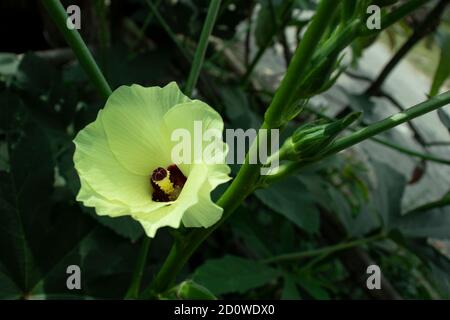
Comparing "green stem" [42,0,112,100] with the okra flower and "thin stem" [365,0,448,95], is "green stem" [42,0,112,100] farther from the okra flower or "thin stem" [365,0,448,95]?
"thin stem" [365,0,448,95]

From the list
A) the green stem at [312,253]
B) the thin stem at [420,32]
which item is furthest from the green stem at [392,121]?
the thin stem at [420,32]

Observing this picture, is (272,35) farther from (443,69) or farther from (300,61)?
(300,61)

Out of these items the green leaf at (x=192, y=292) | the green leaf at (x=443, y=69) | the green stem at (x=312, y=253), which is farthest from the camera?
the green stem at (x=312, y=253)

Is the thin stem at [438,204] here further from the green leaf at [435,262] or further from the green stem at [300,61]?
the green stem at [300,61]

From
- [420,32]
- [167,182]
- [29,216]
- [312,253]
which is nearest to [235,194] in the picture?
[167,182]

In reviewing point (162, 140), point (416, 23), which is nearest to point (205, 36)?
point (162, 140)

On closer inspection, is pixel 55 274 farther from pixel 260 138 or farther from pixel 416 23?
pixel 416 23

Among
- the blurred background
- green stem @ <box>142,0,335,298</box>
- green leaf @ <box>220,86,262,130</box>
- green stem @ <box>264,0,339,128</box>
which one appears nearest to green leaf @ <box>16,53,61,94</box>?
the blurred background
